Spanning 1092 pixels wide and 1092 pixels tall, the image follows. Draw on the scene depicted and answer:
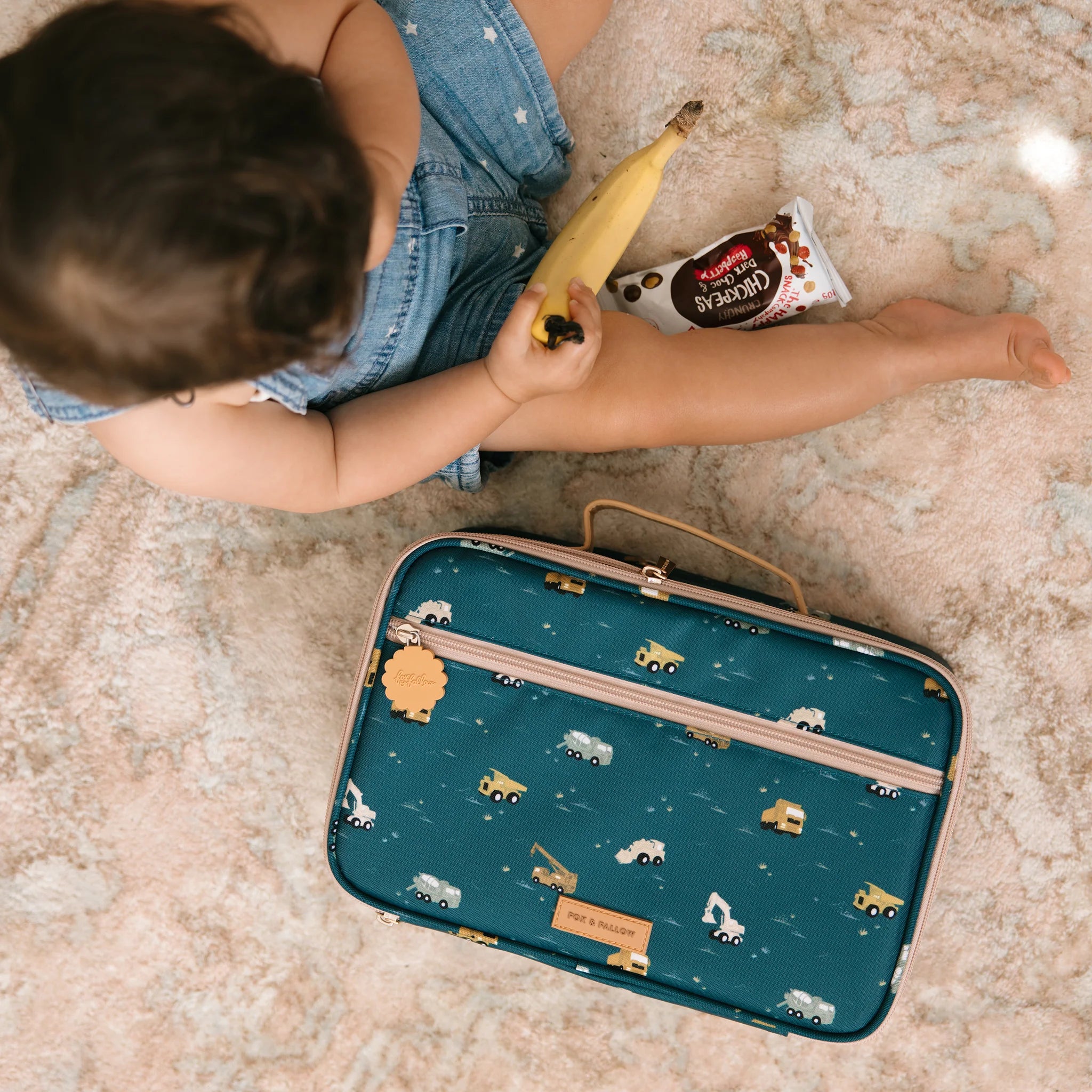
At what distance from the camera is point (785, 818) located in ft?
2.56

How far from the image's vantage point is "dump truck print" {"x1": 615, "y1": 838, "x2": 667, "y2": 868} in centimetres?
79

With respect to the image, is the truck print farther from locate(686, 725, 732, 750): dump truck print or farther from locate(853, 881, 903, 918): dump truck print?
locate(853, 881, 903, 918): dump truck print

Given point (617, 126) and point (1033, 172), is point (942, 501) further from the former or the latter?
point (617, 126)

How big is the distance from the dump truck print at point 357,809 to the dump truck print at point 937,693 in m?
0.54

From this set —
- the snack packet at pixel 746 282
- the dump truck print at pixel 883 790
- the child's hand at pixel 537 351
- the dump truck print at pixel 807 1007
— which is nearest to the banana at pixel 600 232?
the child's hand at pixel 537 351

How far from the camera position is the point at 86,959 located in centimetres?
92

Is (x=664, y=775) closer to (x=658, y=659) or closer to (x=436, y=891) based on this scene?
(x=658, y=659)

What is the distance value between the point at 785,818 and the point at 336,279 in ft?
1.99

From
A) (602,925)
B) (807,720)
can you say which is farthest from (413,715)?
(807,720)

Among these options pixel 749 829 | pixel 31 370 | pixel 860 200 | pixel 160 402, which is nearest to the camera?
pixel 31 370

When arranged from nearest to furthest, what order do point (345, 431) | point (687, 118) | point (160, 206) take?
point (160, 206) → point (687, 118) → point (345, 431)

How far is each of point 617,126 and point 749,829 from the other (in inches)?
29.1

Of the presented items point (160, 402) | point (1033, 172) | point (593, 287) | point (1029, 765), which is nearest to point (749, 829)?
point (1029, 765)

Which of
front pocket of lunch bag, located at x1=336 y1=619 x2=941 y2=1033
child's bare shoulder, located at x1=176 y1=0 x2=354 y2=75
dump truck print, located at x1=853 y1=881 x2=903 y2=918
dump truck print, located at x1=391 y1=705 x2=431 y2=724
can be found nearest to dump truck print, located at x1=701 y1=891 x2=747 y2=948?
front pocket of lunch bag, located at x1=336 y1=619 x2=941 y2=1033
